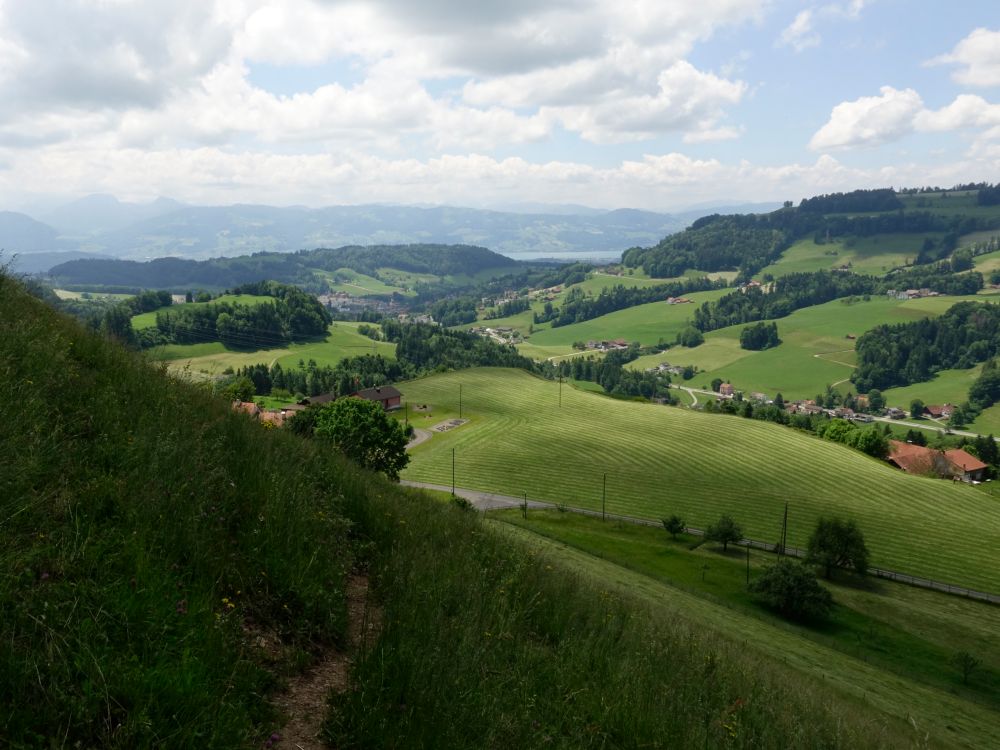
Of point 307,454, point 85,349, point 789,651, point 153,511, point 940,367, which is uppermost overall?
point 85,349

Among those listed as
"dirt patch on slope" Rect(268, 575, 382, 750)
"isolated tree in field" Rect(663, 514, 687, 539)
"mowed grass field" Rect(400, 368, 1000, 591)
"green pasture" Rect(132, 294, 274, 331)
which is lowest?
"mowed grass field" Rect(400, 368, 1000, 591)

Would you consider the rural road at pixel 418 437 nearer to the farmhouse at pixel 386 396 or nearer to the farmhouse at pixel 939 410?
the farmhouse at pixel 386 396

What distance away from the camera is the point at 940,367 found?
632 feet

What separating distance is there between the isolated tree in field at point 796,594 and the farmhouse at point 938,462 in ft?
219

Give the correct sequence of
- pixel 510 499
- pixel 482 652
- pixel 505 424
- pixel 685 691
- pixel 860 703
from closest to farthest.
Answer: pixel 482 652
pixel 685 691
pixel 860 703
pixel 510 499
pixel 505 424

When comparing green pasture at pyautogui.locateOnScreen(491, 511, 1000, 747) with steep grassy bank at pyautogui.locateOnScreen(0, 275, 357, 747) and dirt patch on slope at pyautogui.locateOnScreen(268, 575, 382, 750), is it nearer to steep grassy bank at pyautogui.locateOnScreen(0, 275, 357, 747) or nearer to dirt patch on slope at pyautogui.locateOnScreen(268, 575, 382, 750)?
dirt patch on slope at pyautogui.locateOnScreen(268, 575, 382, 750)

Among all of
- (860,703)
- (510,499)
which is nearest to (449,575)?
(860,703)

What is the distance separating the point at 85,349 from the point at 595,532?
52.1 m

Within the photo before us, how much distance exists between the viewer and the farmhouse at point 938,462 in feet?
303

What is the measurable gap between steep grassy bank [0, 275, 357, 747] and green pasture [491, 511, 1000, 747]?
15575 mm

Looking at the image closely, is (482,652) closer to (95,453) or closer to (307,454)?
(95,453)

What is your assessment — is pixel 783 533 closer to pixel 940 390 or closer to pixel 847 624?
pixel 847 624

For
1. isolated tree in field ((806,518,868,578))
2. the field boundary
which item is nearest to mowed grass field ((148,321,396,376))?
the field boundary

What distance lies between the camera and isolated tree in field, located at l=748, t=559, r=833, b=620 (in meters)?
39.0
